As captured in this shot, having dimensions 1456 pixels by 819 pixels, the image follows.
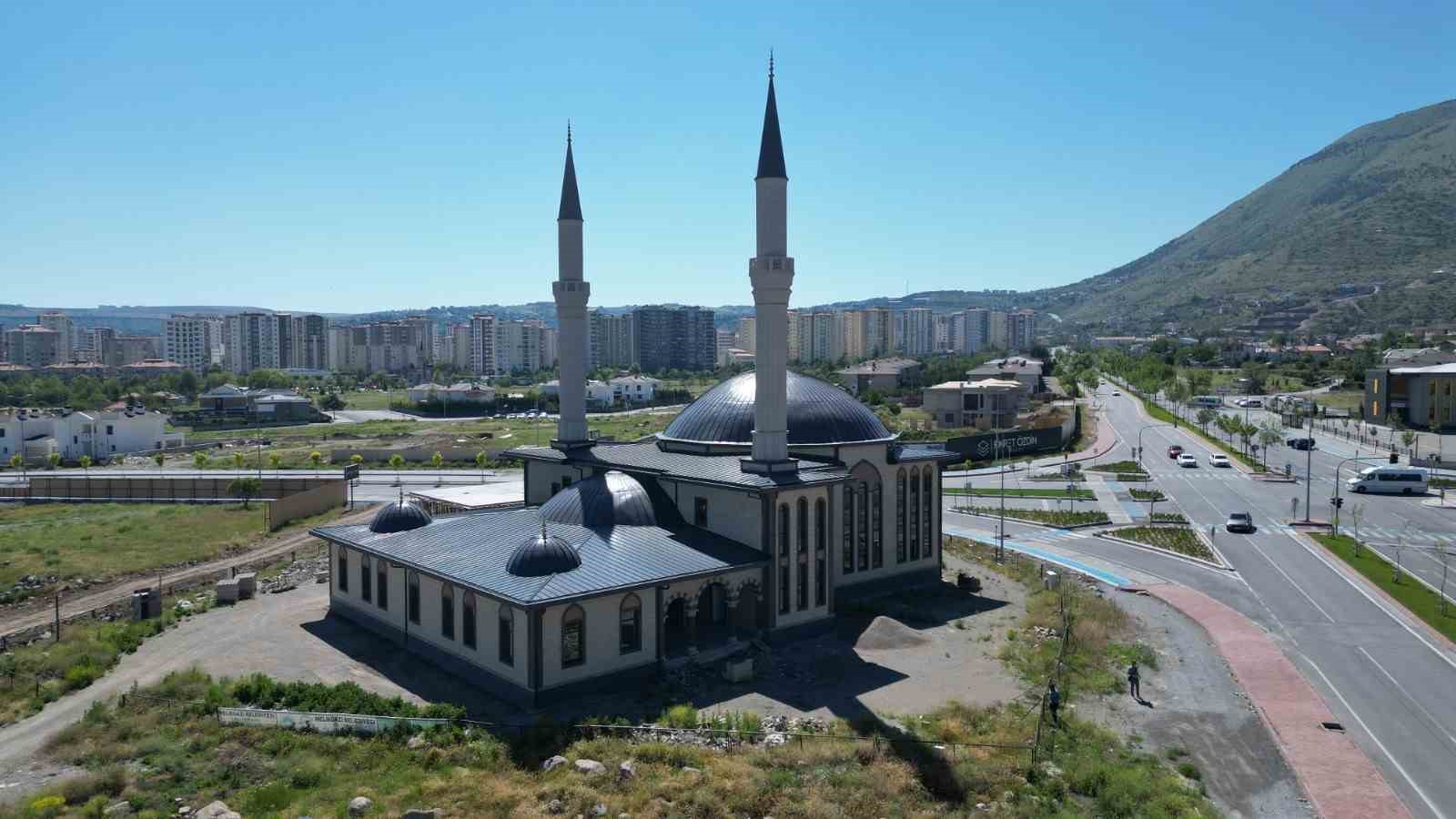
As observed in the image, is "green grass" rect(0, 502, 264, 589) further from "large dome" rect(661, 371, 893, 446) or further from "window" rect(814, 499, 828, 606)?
"window" rect(814, 499, 828, 606)

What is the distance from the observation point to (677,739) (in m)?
23.0

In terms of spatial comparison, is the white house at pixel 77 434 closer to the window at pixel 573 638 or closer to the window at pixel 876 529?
the window at pixel 876 529

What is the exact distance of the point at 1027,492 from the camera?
64812 millimetres

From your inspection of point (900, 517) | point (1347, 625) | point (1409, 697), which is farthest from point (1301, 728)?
point (900, 517)

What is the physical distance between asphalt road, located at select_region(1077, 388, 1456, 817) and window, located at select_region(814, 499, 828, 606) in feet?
48.6

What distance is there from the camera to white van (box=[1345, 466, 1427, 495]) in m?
59.9

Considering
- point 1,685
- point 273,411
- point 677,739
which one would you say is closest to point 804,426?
point 677,739

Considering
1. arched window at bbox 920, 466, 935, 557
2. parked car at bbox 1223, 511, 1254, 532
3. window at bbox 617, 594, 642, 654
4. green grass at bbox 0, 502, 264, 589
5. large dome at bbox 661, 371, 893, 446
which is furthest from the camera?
parked car at bbox 1223, 511, 1254, 532

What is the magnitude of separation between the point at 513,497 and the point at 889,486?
2290 cm

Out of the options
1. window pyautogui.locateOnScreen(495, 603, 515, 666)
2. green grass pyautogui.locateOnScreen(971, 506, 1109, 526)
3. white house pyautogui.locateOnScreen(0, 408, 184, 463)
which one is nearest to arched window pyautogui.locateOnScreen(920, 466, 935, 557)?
green grass pyautogui.locateOnScreen(971, 506, 1109, 526)

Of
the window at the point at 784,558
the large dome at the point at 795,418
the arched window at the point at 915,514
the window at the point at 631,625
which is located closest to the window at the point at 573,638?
the window at the point at 631,625

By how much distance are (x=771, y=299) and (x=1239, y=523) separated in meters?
31.9

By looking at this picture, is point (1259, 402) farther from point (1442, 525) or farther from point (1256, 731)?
point (1256, 731)

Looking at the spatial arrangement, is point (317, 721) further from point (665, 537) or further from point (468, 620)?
point (665, 537)
